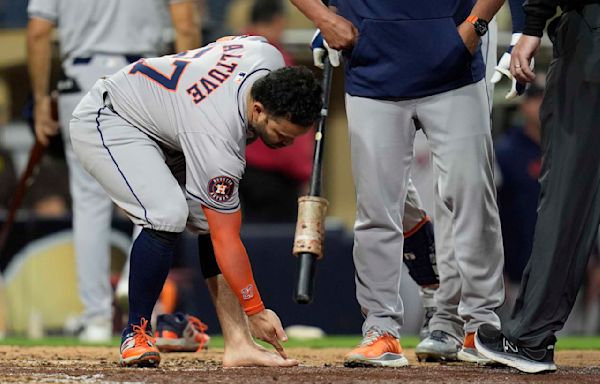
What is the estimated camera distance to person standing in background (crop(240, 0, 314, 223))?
29.9 feet

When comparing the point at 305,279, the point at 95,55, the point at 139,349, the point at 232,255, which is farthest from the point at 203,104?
the point at 95,55

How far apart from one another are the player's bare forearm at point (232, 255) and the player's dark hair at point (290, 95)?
0.48 metres

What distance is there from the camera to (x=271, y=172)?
360 inches

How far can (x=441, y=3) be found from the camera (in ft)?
17.9

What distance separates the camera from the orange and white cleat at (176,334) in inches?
255

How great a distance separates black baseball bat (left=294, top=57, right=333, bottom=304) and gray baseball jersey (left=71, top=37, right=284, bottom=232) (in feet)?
1.59

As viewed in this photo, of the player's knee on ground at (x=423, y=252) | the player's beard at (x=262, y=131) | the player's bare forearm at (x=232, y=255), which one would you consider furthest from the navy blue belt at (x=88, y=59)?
the player's bare forearm at (x=232, y=255)

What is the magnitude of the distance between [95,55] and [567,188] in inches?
141

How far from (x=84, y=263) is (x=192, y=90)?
97.2 inches

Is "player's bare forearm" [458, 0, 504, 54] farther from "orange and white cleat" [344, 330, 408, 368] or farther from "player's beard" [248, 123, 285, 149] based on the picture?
"orange and white cleat" [344, 330, 408, 368]

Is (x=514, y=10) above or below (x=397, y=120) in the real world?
above

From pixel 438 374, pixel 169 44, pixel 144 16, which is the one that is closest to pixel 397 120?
pixel 438 374

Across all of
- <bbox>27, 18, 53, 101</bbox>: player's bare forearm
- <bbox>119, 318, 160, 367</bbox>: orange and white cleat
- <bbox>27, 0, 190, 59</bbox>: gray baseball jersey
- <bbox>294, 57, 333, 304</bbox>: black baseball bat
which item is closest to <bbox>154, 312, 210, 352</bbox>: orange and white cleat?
<bbox>294, 57, 333, 304</bbox>: black baseball bat

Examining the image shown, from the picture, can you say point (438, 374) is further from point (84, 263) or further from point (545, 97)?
point (84, 263)
